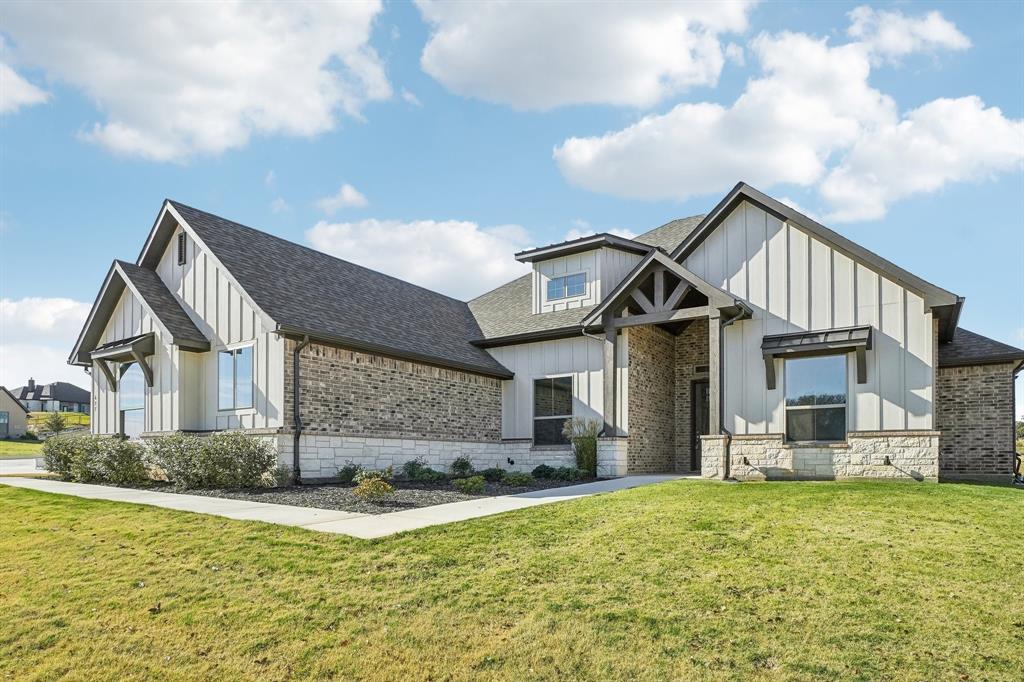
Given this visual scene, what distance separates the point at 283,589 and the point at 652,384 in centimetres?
1319

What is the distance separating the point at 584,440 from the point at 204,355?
9.49m

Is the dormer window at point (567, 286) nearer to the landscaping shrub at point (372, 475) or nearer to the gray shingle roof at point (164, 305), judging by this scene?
the landscaping shrub at point (372, 475)

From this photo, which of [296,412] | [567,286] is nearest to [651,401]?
[567,286]

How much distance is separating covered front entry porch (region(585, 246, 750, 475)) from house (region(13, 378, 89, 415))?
86687 millimetres

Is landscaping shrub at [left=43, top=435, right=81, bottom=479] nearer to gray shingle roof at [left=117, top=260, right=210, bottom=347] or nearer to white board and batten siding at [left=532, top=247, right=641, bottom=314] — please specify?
gray shingle roof at [left=117, top=260, right=210, bottom=347]

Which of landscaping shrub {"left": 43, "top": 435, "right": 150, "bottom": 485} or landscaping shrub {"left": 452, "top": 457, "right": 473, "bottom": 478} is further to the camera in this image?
landscaping shrub {"left": 452, "top": 457, "right": 473, "bottom": 478}

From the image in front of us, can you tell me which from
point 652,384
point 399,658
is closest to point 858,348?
point 652,384

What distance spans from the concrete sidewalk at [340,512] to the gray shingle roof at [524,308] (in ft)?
20.9

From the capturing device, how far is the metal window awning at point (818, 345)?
1460cm

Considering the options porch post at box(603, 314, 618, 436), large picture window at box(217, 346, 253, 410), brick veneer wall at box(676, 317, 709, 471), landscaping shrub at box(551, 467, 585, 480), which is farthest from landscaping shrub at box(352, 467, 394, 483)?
brick veneer wall at box(676, 317, 709, 471)

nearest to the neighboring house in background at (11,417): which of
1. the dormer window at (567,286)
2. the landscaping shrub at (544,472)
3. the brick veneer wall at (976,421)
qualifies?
the dormer window at (567,286)

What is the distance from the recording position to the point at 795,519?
30.9 ft

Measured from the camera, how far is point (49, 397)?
280 ft

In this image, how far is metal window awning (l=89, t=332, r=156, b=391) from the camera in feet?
59.3
